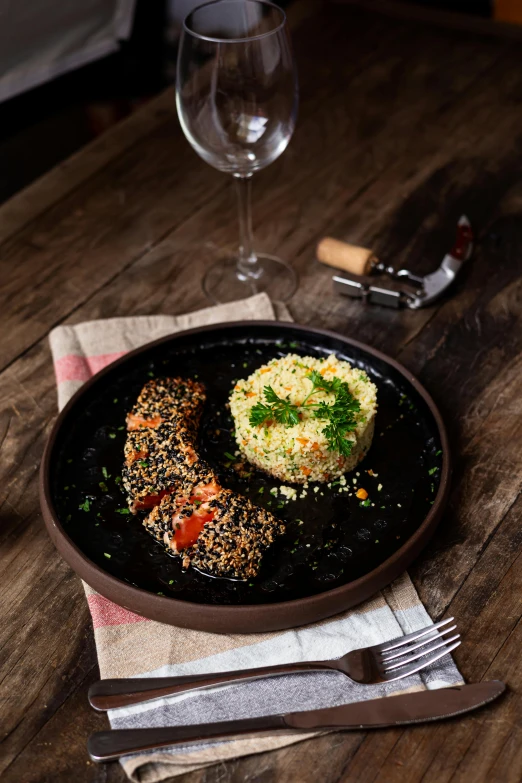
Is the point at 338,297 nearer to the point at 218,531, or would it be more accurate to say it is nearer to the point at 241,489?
the point at 241,489

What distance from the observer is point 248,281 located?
2191mm

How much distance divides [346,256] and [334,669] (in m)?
1.15

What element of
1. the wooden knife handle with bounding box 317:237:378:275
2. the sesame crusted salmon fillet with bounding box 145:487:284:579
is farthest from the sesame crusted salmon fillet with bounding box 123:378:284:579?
the wooden knife handle with bounding box 317:237:378:275

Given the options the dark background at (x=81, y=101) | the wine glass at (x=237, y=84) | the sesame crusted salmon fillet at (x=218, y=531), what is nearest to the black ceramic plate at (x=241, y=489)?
the sesame crusted salmon fillet at (x=218, y=531)

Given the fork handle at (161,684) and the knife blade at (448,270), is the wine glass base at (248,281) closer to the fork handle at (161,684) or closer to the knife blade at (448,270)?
the knife blade at (448,270)

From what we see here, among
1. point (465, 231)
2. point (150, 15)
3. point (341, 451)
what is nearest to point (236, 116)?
point (465, 231)

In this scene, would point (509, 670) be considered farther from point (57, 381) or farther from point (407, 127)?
point (407, 127)

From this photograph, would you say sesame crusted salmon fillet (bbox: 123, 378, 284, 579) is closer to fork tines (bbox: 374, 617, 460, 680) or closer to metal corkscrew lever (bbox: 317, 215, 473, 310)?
fork tines (bbox: 374, 617, 460, 680)

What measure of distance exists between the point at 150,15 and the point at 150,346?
206cm

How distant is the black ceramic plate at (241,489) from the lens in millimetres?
1399

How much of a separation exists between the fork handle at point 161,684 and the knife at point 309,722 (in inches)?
2.1

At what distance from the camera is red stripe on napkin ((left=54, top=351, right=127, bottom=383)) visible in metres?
1.89

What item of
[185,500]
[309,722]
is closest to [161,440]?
[185,500]

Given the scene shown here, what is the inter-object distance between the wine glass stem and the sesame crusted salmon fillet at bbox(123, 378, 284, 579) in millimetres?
639
